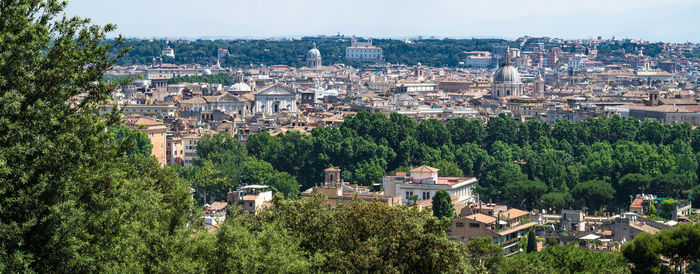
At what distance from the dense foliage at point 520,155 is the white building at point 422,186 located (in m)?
2.76

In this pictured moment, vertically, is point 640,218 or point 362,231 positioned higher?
point 362,231

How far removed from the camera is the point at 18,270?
13.2 m

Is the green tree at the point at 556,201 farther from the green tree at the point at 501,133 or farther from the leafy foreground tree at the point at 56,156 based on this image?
the leafy foreground tree at the point at 56,156

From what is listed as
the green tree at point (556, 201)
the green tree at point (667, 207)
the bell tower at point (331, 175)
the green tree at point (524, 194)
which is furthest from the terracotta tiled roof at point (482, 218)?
the bell tower at point (331, 175)

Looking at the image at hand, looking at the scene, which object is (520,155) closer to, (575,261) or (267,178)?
(267,178)

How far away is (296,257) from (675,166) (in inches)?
1795

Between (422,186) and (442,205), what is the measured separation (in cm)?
489

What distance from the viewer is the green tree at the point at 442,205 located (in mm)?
44438

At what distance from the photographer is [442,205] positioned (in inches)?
1759

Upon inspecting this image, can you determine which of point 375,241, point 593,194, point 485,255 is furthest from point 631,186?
point 375,241

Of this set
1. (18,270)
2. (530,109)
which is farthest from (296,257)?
(530,109)

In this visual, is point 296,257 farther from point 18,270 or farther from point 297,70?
point 297,70

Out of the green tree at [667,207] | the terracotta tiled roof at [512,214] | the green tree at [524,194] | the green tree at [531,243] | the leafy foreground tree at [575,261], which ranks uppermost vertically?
the leafy foreground tree at [575,261]

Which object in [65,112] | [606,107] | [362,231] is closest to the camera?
[65,112]
